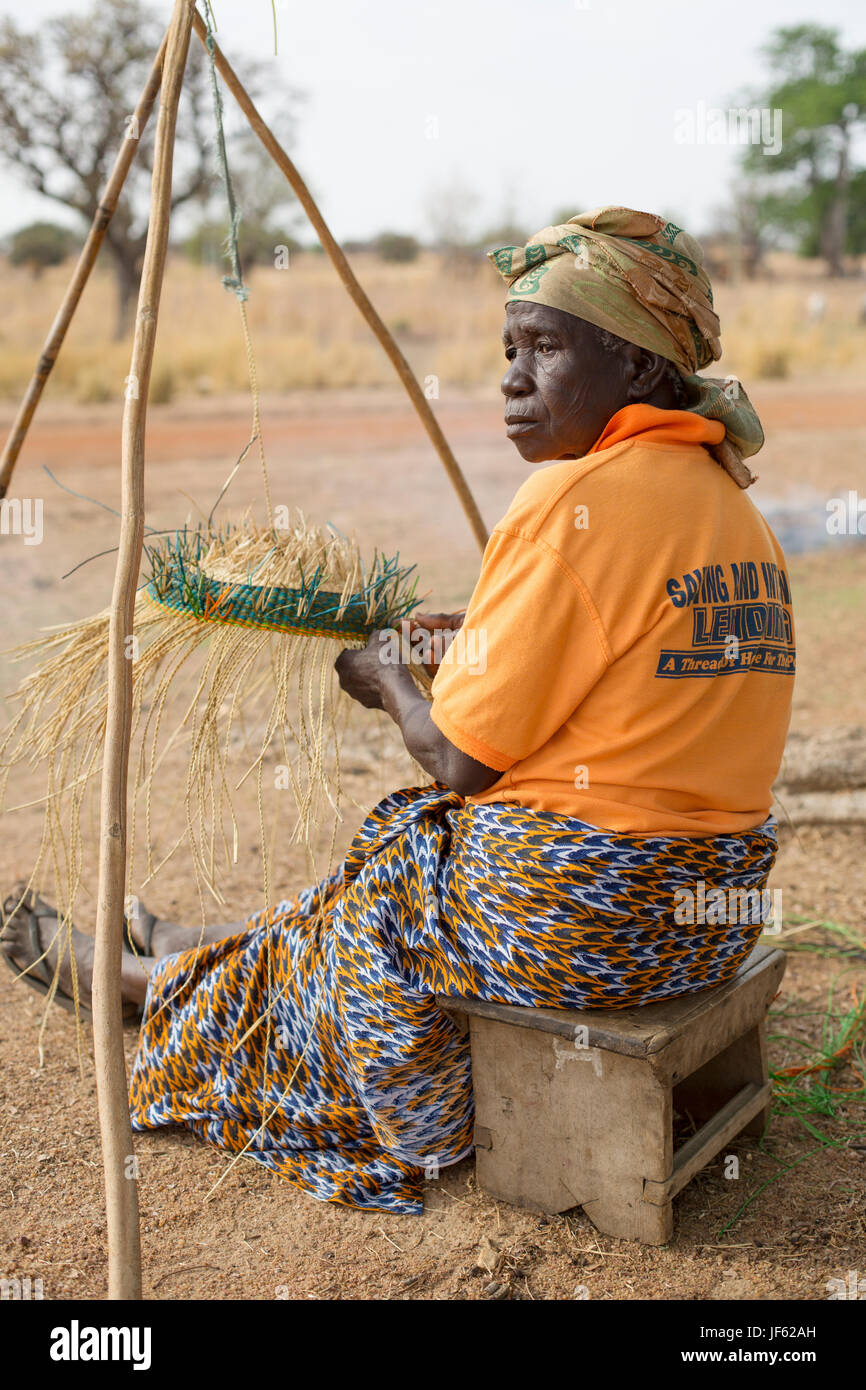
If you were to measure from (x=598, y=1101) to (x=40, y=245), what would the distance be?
2896 cm

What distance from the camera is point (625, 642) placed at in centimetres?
177

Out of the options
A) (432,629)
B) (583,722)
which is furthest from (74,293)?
(583,722)

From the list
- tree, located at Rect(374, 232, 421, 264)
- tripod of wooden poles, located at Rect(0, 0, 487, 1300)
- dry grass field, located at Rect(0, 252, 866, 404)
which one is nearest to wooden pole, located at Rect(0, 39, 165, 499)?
tripod of wooden poles, located at Rect(0, 0, 487, 1300)

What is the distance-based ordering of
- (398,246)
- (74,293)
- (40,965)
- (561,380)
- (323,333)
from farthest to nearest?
(398,246) < (323,333) < (40,965) < (74,293) < (561,380)

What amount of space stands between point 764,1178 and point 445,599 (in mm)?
5132

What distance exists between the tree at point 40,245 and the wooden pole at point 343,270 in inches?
1040

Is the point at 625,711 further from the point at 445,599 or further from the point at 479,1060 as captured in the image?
the point at 445,599

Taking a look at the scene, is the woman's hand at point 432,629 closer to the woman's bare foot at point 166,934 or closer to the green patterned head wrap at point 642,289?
the green patterned head wrap at point 642,289

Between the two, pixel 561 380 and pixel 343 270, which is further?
pixel 343 270

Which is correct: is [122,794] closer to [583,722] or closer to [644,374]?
[583,722]

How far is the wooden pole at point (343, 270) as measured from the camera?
258 cm

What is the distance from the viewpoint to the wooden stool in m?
1.92

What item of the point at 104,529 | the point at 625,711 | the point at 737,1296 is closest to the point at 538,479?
the point at 625,711

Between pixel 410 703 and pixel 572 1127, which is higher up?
pixel 410 703
